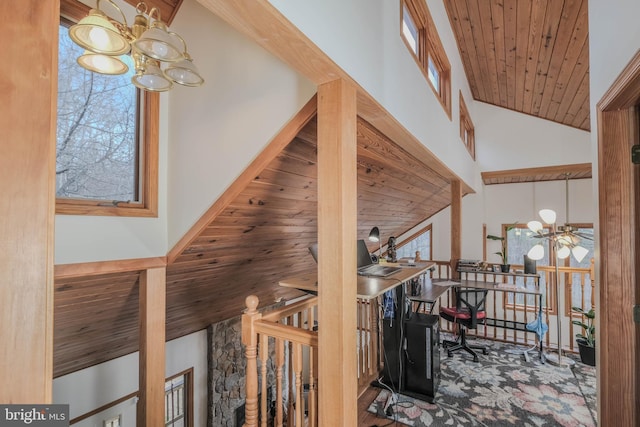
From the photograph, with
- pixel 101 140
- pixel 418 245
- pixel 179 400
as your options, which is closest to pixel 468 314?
pixel 179 400

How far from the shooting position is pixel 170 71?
142 centimetres

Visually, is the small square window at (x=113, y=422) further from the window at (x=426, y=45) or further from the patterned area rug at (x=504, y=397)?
the window at (x=426, y=45)

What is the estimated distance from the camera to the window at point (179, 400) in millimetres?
3084

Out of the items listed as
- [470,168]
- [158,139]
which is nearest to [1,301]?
[158,139]

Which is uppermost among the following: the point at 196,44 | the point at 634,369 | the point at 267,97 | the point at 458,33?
the point at 458,33

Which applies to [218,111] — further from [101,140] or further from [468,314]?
[468,314]

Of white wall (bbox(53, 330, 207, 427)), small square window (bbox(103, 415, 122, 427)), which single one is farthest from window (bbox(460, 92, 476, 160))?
small square window (bbox(103, 415, 122, 427))

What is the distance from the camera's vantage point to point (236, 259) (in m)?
2.65

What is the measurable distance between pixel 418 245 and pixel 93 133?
6356mm

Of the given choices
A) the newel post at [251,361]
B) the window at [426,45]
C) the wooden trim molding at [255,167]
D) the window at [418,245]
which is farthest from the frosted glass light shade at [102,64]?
the window at [418,245]

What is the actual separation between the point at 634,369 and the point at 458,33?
3766mm

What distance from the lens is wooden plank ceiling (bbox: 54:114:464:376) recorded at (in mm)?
1991

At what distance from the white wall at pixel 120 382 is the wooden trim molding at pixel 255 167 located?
152cm

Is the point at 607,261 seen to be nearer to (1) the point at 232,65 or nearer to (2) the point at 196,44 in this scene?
(1) the point at 232,65
